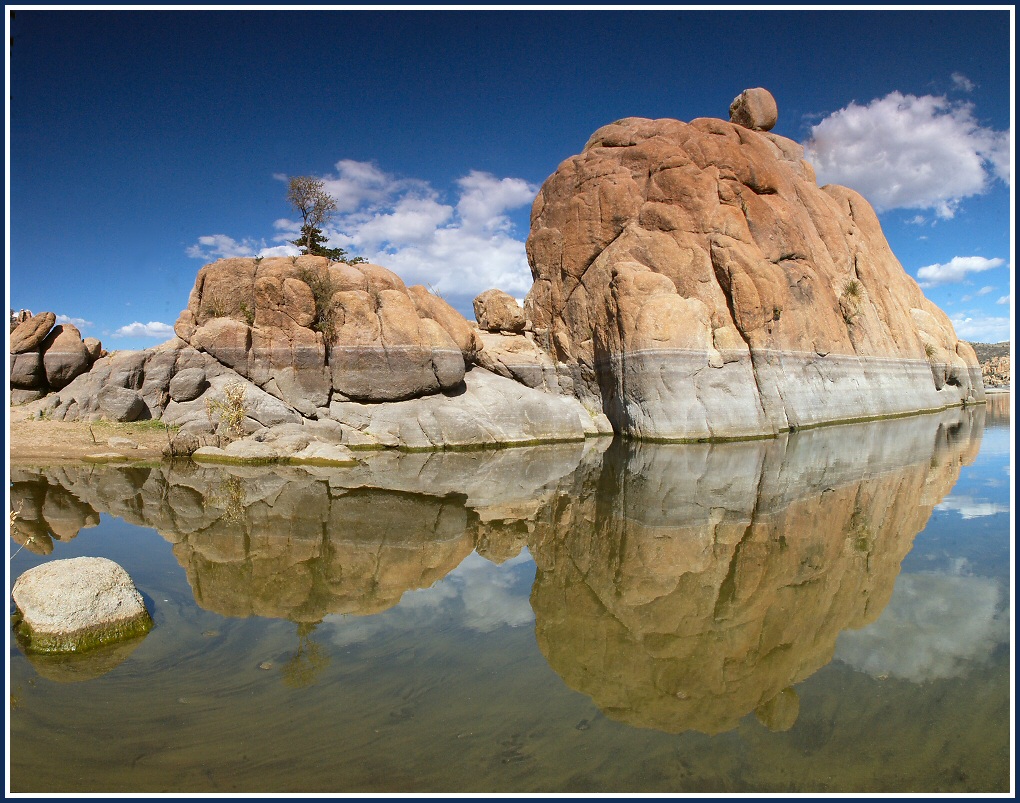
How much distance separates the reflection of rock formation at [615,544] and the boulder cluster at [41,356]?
30.6 ft

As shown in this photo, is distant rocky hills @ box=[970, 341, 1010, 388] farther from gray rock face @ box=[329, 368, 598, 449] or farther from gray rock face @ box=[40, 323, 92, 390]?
gray rock face @ box=[40, 323, 92, 390]

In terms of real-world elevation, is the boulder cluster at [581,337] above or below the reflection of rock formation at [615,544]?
above

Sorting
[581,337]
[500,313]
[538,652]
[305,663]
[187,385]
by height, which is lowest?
[538,652]

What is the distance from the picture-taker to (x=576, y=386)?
3084 centimetres

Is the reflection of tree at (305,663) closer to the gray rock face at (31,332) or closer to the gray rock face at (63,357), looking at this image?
the gray rock face at (63,357)

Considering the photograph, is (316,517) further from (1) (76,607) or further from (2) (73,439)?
(2) (73,439)

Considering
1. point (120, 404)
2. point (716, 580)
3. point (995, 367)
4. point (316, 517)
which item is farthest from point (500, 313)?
point (995, 367)

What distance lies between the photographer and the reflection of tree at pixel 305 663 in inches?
228

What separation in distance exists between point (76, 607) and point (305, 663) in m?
2.71

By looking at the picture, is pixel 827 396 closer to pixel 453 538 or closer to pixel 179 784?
pixel 453 538

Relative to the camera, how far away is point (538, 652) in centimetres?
639

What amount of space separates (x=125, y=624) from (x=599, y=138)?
34.3 metres

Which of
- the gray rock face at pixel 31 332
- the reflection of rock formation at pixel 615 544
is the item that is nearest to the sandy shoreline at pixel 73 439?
the reflection of rock formation at pixel 615 544

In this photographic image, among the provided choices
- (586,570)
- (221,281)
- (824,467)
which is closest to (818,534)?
(586,570)
